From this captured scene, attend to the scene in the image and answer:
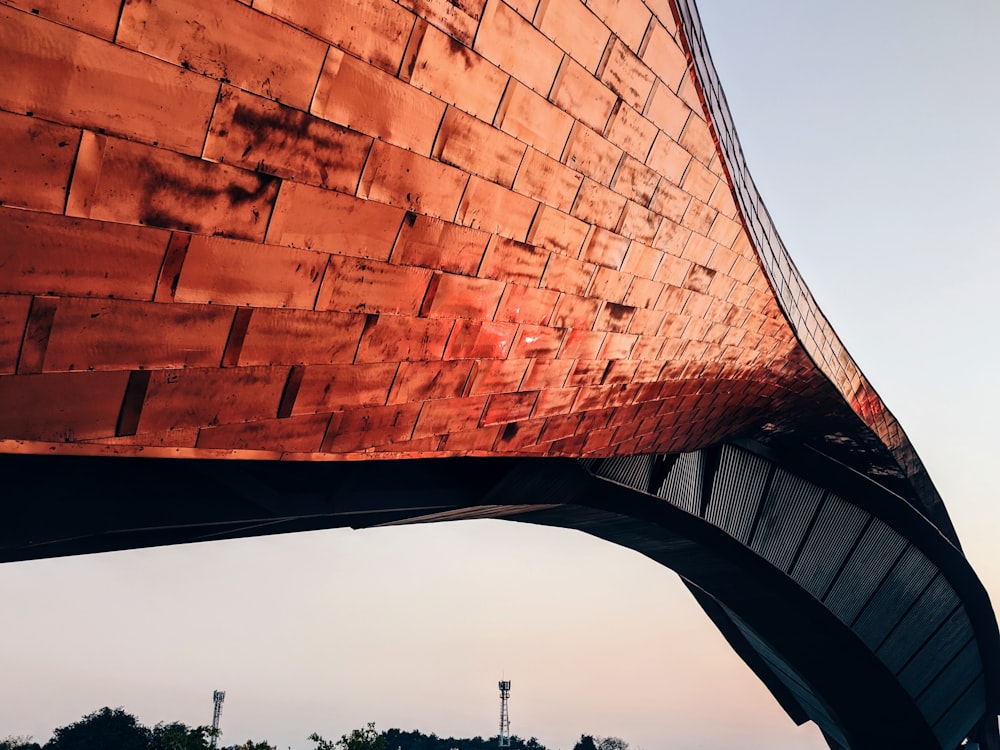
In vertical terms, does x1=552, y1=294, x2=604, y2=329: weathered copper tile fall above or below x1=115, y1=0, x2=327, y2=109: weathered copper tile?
above

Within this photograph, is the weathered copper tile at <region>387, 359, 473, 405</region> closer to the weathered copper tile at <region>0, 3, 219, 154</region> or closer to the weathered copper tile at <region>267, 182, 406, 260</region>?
the weathered copper tile at <region>267, 182, 406, 260</region>

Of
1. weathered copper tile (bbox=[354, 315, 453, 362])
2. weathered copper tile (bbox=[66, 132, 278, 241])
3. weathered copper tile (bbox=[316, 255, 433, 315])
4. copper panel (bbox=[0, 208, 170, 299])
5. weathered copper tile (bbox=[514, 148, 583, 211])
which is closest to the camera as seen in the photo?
copper panel (bbox=[0, 208, 170, 299])

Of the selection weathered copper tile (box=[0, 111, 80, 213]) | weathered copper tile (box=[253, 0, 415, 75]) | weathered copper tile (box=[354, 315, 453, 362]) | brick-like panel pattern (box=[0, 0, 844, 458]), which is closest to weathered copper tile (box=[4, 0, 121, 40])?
brick-like panel pattern (box=[0, 0, 844, 458])

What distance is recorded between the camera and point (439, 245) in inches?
259

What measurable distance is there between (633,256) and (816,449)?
15.7 meters

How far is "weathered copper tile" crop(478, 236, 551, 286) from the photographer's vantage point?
7.12 metres

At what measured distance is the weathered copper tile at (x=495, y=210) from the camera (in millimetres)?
6613

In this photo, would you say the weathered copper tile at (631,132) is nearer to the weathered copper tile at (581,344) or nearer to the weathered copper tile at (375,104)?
the weathered copper tile at (581,344)

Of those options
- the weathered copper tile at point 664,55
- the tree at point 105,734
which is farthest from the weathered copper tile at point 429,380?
the tree at point 105,734

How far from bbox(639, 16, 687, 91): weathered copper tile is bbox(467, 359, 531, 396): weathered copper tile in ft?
11.6

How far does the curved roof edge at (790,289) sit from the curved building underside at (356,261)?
0.11 meters

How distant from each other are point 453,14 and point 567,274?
3092 millimetres

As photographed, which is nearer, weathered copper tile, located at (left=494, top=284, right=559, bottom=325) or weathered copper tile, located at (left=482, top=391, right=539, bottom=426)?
weathered copper tile, located at (left=494, top=284, right=559, bottom=325)

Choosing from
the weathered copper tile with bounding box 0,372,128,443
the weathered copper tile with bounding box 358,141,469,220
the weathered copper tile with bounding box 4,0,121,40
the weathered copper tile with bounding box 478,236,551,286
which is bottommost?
the weathered copper tile with bounding box 0,372,128,443
